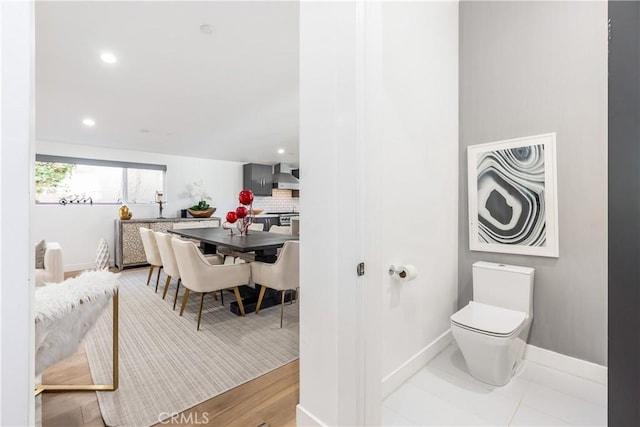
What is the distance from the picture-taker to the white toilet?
1.66m

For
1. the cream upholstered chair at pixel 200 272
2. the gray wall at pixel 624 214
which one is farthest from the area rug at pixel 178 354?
the gray wall at pixel 624 214

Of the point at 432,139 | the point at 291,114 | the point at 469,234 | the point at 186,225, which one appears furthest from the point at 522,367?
the point at 186,225

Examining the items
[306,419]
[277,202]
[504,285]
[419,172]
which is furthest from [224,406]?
[277,202]

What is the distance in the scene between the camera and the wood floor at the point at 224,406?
58.3 inches

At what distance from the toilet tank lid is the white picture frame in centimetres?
10

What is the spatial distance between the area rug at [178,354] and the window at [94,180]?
298cm

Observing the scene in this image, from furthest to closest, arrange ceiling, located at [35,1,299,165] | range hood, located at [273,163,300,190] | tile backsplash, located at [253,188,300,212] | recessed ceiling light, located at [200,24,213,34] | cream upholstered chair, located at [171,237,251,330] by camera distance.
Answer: tile backsplash, located at [253,188,300,212], range hood, located at [273,163,300,190], cream upholstered chair, located at [171,237,251,330], recessed ceiling light, located at [200,24,213,34], ceiling, located at [35,1,299,165]

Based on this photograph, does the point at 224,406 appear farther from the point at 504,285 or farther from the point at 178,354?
the point at 504,285

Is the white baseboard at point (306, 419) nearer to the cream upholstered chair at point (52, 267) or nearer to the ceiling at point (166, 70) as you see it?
the ceiling at point (166, 70)

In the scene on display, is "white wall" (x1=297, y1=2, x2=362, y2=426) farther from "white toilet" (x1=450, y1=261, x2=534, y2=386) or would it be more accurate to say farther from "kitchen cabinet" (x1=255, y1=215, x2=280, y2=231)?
"kitchen cabinet" (x1=255, y1=215, x2=280, y2=231)

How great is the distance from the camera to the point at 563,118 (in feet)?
6.08

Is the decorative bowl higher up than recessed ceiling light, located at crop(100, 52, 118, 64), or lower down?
lower down

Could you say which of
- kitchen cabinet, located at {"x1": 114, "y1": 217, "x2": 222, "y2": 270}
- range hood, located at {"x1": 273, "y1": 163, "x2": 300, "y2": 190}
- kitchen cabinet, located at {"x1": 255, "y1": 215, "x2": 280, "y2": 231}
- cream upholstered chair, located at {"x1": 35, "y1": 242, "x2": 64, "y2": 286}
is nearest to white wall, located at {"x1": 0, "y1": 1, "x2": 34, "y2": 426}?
cream upholstered chair, located at {"x1": 35, "y1": 242, "x2": 64, "y2": 286}
